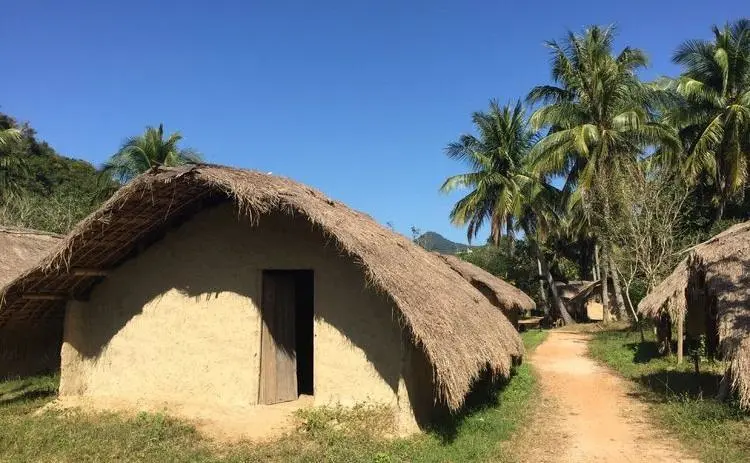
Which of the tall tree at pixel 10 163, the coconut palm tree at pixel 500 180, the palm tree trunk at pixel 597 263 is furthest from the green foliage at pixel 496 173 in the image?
the tall tree at pixel 10 163

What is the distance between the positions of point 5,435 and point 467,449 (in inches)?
225

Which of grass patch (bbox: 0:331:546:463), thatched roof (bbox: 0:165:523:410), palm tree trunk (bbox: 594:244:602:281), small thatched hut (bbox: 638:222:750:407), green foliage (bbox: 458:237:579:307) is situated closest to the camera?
grass patch (bbox: 0:331:546:463)

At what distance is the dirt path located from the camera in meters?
6.78

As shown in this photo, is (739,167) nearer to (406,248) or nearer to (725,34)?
(725,34)

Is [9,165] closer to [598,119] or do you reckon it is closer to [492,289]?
[492,289]

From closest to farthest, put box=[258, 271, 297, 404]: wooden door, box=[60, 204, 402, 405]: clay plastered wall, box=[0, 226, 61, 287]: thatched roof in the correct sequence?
1. box=[60, 204, 402, 405]: clay plastered wall
2. box=[258, 271, 297, 404]: wooden door
3. box=[0, 226, 61, 287]: thatched roof

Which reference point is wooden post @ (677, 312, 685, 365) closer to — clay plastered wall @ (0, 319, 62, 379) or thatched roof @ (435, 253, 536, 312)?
thatched roof @ (435, 253, 536, 312)

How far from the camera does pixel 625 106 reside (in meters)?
22.8

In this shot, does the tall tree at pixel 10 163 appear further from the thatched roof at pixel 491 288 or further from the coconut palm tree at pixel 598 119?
the coconut palm tree at pixel 598 119

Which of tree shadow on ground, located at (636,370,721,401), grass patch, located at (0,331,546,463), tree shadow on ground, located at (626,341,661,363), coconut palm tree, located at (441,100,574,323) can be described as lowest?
→ grass patch, located at (0,331,546,463)

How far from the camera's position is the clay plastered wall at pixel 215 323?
25.2 feet

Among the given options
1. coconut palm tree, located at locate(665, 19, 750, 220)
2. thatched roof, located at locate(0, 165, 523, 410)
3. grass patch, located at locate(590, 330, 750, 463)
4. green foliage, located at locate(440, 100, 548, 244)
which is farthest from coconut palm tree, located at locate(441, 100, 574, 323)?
thatched roof, located at locate(0, 165, 523, 410)

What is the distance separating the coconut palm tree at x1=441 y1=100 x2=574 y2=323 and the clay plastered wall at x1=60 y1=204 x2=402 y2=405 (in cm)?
2014

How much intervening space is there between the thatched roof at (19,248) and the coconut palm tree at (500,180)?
763 inches
